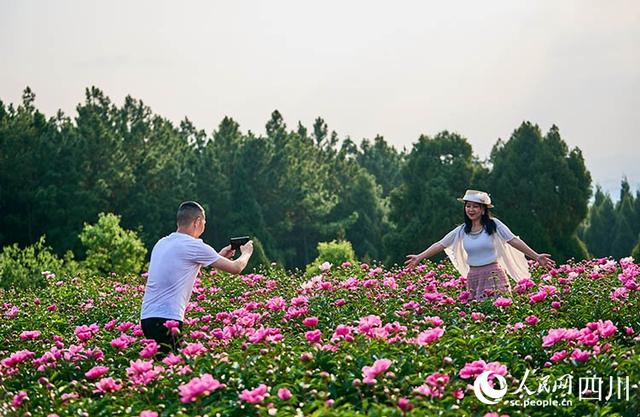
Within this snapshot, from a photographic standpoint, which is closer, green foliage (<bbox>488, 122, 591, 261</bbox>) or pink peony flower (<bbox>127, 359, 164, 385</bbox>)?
pink peony flower (<bbox>127, 359, 164, 385</bbox>)

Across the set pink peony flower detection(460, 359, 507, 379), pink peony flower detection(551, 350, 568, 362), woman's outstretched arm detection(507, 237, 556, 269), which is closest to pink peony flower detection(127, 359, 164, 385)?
pink peony flower detection(460, 359, 507, 379)

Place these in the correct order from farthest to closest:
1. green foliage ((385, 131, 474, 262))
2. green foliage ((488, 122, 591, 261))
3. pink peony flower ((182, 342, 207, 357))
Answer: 1. green foliage ((385, 131, 474, 262))
2. green foliage ((488, 122, 591, 261))
3. pink peony flower ((182, 342, 207, 357))

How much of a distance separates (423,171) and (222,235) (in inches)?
425

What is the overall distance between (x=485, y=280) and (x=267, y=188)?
114ft

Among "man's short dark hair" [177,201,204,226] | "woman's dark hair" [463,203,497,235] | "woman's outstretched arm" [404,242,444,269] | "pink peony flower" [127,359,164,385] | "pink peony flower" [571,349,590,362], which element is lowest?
Answer: "pink peony flower" [127,359,164,385]

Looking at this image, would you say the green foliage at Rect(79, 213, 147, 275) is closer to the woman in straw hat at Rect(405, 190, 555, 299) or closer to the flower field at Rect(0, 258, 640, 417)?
the flower field at Rect(0, 258, 640, 417)

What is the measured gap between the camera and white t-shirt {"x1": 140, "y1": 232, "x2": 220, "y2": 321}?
18.7ft

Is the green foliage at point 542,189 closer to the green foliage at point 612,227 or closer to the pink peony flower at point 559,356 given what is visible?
the green foliage at point 612,227

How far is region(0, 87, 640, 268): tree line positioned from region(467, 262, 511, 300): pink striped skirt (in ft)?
53.0

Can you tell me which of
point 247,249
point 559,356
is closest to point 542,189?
point 247,249

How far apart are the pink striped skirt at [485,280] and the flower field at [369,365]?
0.18 m

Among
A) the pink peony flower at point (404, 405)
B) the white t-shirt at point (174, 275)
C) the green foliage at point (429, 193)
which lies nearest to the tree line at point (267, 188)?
the green foliage at point (429, 193)

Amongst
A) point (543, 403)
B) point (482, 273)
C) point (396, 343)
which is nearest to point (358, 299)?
point (482, 273)

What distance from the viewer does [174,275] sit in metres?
5.70
